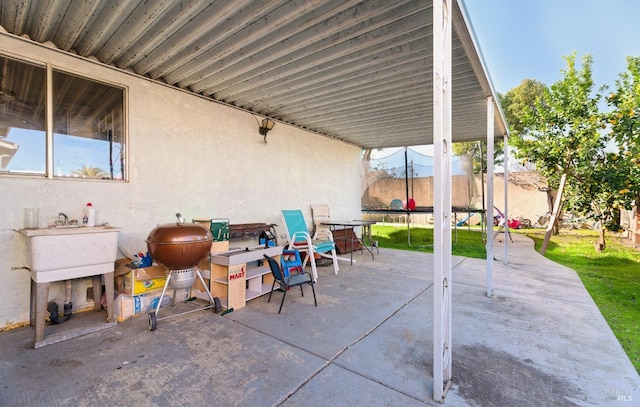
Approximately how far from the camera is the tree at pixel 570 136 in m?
5.73

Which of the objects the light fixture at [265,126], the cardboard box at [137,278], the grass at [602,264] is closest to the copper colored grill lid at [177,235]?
the cardboard box at [137,278]

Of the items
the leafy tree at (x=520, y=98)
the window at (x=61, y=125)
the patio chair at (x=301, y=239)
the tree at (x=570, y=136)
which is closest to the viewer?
the window at (x=61, y=125)

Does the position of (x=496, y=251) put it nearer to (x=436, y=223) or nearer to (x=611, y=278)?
(x=611, y=278)

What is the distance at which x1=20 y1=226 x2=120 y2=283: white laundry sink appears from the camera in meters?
2.26

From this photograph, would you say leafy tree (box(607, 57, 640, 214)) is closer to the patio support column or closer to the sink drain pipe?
the patio support column

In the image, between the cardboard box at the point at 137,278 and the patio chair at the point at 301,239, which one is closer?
the cardboard box at the point at 137,278

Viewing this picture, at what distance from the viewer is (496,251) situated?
6.66 meters

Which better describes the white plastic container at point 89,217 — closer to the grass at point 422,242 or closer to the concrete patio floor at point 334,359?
the concrete patio floor at point 334,359

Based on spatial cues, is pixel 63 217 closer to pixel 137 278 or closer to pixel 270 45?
pixel 137 278

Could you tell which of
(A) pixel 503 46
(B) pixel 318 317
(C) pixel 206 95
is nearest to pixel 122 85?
(C) pixel 206 95

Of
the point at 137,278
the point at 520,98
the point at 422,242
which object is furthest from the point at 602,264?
the point at 520,98

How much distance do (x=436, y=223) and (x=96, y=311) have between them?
3.69m

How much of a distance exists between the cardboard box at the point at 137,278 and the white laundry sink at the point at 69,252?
0.29m

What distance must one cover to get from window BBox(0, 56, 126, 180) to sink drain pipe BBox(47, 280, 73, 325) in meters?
1.26
